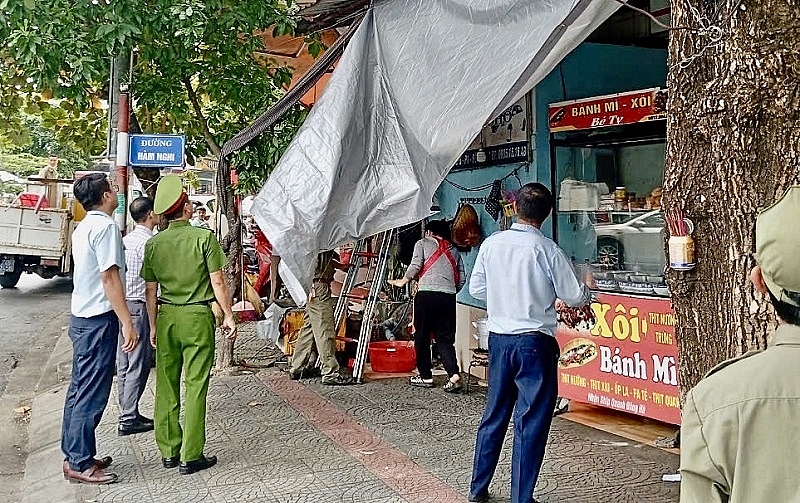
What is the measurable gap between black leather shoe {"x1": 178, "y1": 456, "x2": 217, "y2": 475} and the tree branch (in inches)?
159

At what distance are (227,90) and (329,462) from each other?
15.7ft

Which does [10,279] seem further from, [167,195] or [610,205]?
[610,205]

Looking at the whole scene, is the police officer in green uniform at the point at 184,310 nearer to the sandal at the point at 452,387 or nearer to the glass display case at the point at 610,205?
the sandal at the point at 452,387

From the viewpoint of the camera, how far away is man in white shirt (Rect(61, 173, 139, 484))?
5129 mm

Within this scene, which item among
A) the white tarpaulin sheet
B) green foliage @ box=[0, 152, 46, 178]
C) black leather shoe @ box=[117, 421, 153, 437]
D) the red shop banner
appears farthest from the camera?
green foliage @ box=[0, 152, 46, 178]

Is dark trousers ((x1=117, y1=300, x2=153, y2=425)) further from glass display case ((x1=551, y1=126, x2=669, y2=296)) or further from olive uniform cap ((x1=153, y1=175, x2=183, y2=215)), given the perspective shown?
glass display case ((x1=551, y1=126, x2=669, y2=296))

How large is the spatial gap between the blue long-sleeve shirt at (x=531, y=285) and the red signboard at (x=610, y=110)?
2210 mm

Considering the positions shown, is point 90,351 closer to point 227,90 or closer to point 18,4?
point 18,4

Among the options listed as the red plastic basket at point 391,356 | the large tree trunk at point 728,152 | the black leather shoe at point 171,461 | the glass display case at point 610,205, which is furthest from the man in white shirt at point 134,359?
the large tree trunk at point 728,152

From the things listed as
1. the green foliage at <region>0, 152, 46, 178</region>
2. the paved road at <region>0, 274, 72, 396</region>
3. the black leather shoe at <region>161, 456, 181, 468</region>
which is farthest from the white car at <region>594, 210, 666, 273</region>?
the green foliage at <region>0, 152, 46, 178</region>

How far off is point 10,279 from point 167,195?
13.7m

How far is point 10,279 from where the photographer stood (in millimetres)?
17266

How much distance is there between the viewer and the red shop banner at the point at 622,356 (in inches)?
234

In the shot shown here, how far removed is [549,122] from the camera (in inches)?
292
